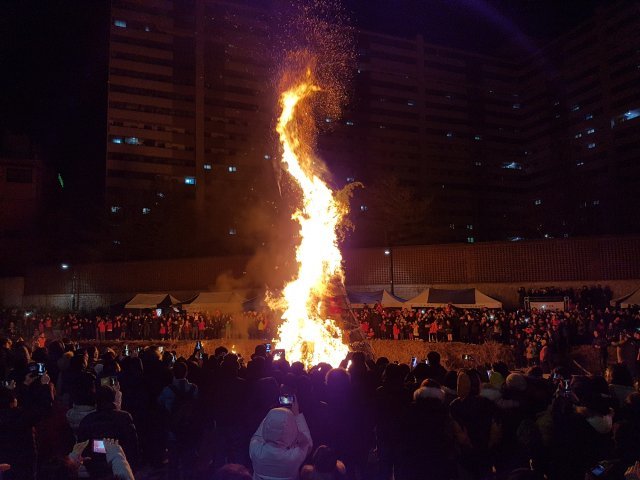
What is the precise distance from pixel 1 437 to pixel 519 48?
349 ft

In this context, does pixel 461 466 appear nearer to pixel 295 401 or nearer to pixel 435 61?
pixel 295 401

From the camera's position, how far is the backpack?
20.8ft

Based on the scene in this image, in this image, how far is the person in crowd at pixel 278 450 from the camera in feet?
13.0

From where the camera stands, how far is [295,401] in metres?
5.94

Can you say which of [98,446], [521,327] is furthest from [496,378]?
[521,327]

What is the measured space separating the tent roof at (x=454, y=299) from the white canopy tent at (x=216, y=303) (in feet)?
34.2

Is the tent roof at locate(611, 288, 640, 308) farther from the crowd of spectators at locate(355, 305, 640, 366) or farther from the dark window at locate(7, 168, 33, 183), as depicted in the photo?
the dark window at locate(7, 168, 33, 183)

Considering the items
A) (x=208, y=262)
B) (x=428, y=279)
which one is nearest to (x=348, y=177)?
(x=208, y=262)

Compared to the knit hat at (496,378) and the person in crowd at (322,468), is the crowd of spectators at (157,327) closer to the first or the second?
the knit hat at (496,378)

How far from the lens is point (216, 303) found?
107 feet

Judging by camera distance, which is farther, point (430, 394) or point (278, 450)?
point (430, 394)

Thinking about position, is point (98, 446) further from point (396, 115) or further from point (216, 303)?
point (396, 115)

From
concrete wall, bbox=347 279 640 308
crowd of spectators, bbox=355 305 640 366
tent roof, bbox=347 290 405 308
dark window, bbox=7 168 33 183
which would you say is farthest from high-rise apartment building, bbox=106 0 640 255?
crowd of spectators, bbox=355 305 640 366

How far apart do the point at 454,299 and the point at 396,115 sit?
209 feet
